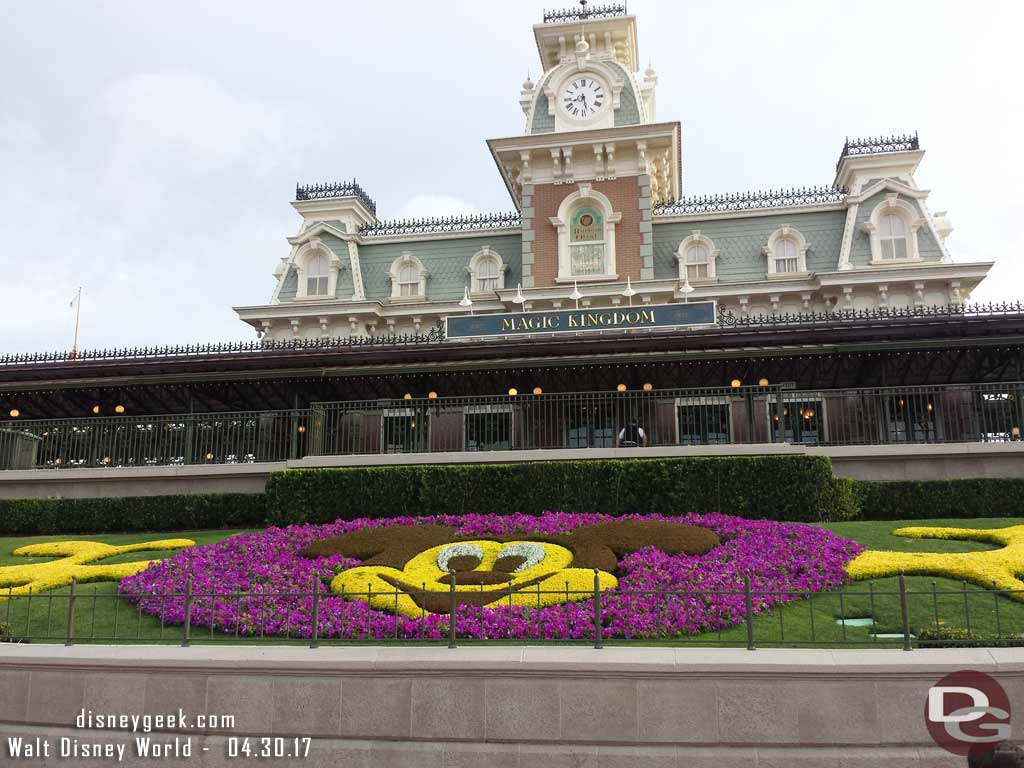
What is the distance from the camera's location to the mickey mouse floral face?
12.0m

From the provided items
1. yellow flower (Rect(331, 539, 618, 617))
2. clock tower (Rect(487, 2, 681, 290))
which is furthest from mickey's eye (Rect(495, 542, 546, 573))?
clock tower (Rect(487, 2, 681, 290))

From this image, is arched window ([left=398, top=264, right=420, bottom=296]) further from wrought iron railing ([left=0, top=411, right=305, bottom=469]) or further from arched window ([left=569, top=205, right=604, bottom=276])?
wrought iron railing ([left=0, top=411, right=305, bottom=469])

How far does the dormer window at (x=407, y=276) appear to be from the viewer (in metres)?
36.8

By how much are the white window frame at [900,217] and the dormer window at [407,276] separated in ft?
60.6

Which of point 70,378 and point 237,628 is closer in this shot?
point 237,628

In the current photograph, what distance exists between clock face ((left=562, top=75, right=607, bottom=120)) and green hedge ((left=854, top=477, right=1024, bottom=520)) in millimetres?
22218

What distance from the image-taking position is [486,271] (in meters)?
36.7

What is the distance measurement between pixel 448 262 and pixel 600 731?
30.6m

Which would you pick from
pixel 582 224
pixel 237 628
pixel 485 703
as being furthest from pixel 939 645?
pixel 582 224

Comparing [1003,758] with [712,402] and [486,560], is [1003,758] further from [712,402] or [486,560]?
[712,402]

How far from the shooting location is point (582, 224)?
113 ft

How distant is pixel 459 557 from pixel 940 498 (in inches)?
426

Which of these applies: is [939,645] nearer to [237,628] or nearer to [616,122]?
[237,628]

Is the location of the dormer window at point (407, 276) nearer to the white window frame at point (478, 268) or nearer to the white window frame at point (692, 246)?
the white window frame at point (478, 268)
